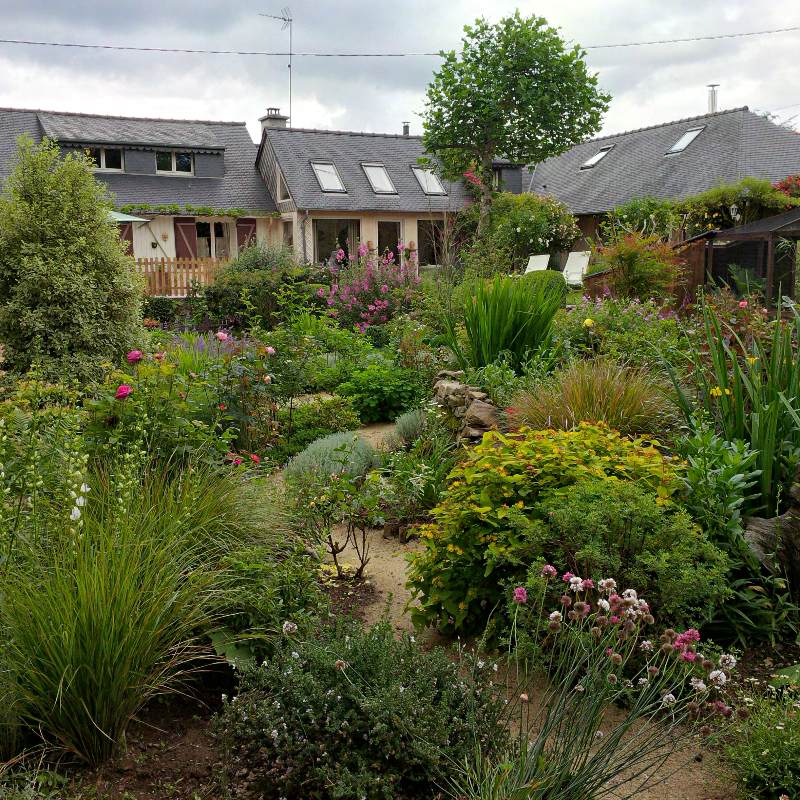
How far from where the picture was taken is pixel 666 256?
33.5 ft

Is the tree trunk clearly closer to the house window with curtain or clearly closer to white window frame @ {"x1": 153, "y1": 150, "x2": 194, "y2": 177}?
the house window with curtain

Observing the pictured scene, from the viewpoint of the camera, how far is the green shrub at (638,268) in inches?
383

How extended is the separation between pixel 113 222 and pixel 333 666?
642 cm

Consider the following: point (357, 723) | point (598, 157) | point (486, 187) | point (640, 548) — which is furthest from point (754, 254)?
point (598, 157)

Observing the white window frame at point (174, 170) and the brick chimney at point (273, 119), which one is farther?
the brick chimney at point (273, 119)

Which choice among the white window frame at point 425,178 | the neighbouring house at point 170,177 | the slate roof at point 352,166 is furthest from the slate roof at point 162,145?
the white window frame at point 425,178

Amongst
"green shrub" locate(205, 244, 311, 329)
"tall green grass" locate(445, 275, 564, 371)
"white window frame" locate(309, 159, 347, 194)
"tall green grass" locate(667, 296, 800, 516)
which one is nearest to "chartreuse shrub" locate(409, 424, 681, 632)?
"tall green grass" locate(667, 296, 800, 516)

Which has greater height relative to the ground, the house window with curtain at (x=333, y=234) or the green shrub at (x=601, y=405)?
the house window with curtain at (x=333, y=234)

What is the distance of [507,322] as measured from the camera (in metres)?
6.59

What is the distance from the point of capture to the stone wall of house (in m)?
5.38

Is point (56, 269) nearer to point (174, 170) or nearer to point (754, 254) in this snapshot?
point (754, 254)

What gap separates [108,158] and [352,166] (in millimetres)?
8492

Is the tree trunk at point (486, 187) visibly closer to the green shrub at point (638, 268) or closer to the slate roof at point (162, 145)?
the slate roof at point (162, 145)

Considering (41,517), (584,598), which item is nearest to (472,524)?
(584,598)
